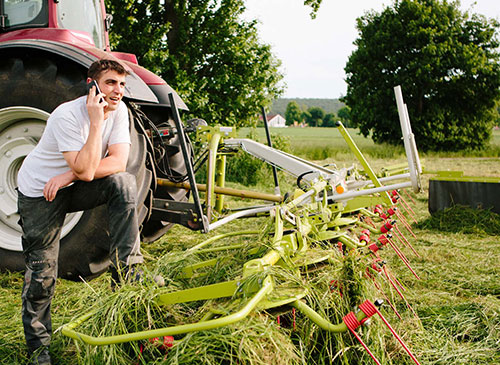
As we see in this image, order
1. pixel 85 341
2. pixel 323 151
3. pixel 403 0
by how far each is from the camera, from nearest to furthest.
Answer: pixel 85 341 < pixel 323 151 < pixel 403 0

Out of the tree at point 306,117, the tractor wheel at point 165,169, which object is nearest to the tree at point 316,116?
the tree at point 306,117

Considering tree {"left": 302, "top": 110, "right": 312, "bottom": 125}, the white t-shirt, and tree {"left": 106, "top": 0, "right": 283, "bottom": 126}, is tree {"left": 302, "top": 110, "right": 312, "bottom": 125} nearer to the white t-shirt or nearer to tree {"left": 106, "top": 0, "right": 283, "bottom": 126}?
tree {"left": 106, "top": 0, "right": 283, "bottom": 126}

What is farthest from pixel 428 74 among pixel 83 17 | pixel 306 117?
pixel 306 117

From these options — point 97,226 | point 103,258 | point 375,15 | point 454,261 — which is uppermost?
point 375,15

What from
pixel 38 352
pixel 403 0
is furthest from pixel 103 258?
pixel 403 0

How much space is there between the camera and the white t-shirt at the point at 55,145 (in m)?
2.23

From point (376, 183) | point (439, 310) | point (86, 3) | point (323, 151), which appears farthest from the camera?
point (323, 151)

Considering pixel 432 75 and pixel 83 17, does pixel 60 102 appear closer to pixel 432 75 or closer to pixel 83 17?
pixel 83 17

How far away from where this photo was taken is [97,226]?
3.04 metres

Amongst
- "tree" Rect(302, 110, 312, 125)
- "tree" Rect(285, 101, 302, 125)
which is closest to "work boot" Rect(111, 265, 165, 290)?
"tree" Rect(302, 110, 312, 125)

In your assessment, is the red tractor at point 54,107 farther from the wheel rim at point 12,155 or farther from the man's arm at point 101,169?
the man's arm at point 101,169

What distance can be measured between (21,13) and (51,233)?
2403 millimetres

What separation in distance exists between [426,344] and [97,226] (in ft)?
6.69

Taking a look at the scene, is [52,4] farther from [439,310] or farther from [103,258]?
[439,310]
